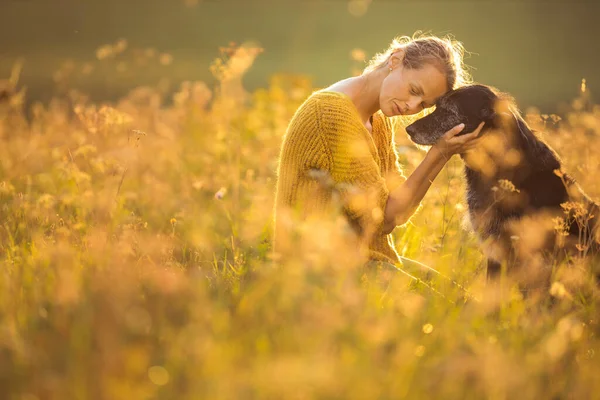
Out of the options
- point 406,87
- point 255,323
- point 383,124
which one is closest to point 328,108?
point 406,87

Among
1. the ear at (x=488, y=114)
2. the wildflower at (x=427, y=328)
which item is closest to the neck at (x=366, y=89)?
the ear at (x=488, y=114)

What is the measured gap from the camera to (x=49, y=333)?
77.3 inches

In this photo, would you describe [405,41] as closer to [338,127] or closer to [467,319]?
[338,127]

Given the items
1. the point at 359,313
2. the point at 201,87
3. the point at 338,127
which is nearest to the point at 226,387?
the point at 359,313

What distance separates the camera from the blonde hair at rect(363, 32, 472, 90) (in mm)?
3084

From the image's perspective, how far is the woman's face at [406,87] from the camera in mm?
3068

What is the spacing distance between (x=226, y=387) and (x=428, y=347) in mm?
946

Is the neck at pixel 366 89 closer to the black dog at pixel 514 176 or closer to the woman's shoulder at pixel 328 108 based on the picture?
the woman's shoulder at pixel 328 108

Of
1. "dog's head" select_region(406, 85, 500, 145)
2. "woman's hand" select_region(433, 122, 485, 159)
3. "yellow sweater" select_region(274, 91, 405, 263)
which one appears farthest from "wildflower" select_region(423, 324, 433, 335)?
"dog's head" select_region(406, 85, 500, 145)

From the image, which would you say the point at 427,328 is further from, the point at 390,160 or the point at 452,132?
the point at 390,160

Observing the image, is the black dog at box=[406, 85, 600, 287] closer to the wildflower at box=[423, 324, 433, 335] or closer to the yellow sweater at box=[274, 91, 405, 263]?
the yellow sweater at box=[274, 91, 405, 263]

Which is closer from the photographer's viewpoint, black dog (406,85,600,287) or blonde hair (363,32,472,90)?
blonde hair (363,32,472,90)

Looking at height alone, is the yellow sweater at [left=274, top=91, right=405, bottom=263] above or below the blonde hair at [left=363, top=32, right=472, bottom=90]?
below

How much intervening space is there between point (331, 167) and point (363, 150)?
19 cm
